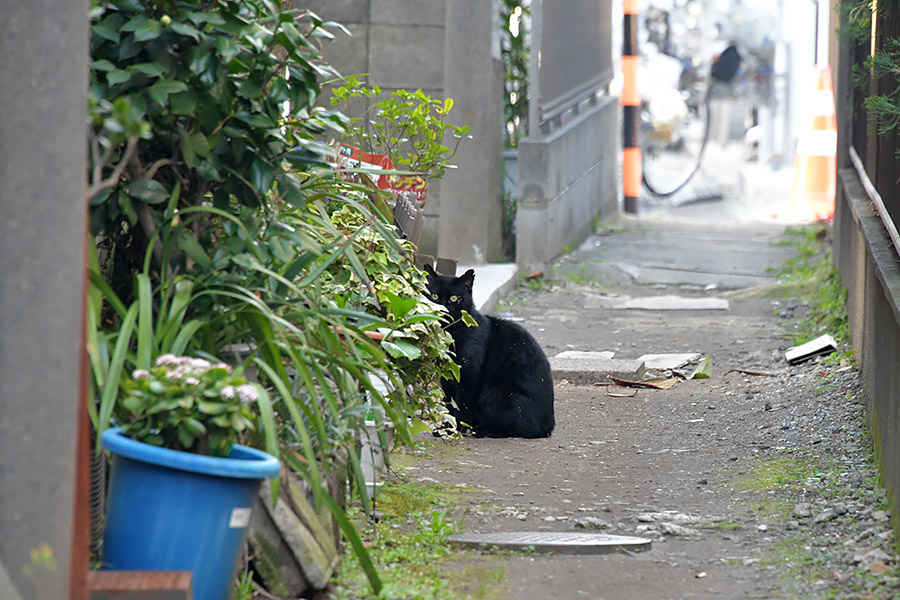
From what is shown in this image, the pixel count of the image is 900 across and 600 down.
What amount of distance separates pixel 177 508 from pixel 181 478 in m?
0.07

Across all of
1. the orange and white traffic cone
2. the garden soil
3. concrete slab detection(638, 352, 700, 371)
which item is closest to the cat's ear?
the garden soil

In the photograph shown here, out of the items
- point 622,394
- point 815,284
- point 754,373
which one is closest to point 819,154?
point 815,284

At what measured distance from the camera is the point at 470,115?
814 centimetres

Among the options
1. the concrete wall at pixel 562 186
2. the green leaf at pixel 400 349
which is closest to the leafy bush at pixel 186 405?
the green leaf at pixel 400 349

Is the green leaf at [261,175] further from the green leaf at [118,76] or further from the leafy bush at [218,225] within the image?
the green leaf at [118,76]

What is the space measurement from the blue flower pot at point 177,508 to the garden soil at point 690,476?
864 mm

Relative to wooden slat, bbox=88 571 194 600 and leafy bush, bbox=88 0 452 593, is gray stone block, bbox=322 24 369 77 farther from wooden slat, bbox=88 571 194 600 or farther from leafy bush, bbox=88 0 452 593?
wooden slat, bbox=88 571 194 600

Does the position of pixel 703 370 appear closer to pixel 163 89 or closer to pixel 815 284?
pixel 815 284

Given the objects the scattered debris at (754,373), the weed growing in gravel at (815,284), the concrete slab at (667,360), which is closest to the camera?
the scattered debris at (754,373)

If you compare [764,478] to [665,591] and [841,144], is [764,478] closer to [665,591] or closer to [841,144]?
[665,591]

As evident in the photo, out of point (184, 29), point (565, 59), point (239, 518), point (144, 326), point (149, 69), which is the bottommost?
point (239, 518)

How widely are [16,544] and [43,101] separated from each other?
80 centimetres

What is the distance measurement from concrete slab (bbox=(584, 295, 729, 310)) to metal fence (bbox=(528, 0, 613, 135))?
4.81 ft

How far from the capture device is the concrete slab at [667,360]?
6.69 metres
